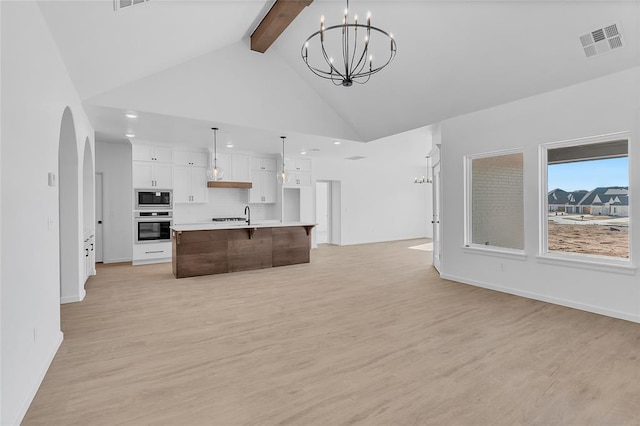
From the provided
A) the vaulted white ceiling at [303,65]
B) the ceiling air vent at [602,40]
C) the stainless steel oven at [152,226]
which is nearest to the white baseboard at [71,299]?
the vaulted white ceiling at [303,65]

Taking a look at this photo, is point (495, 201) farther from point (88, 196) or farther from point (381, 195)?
point (88, 196)

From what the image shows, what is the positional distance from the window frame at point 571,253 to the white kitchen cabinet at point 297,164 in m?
6.07

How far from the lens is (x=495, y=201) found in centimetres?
506

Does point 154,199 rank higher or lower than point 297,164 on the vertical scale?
lower

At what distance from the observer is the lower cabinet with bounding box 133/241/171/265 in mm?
7113

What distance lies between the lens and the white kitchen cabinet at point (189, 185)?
761cm

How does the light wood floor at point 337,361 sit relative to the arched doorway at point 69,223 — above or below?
below

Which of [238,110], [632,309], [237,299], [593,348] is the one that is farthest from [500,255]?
[238,110]

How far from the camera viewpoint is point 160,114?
16.2 ft

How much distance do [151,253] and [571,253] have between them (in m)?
7.65

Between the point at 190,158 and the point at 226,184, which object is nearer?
the point at 190,158

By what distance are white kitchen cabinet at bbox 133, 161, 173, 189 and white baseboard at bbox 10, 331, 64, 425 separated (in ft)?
15.2

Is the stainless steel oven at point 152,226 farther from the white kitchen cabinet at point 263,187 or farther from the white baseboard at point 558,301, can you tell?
the white baseboard at point 558,301

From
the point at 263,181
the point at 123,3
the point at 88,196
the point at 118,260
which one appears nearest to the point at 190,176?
the point at 263,181
